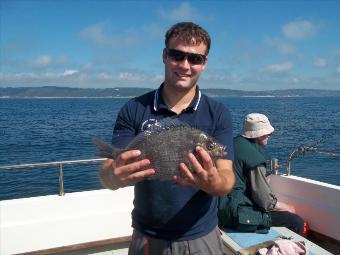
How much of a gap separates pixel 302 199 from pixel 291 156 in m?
0.85

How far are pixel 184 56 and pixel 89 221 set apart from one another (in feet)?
13.8

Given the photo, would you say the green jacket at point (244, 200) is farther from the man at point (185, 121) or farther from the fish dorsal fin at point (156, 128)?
the fish dorsal fin at point (156, 128)

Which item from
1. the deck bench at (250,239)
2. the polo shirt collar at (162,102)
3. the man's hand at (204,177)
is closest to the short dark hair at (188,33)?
the polo shirt collar at (162,102)

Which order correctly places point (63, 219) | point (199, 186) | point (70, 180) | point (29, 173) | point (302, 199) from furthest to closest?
point (29, 173) < point (70, 180) < point (302, 199) < point (63, 219) < point (199, 186)

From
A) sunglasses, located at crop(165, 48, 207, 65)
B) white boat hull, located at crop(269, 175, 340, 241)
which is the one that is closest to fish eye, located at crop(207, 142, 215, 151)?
sunglasses, located at crop(165, 48, 207, 65)

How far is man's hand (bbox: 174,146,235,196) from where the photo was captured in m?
2.72

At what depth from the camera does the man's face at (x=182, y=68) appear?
9.95ft

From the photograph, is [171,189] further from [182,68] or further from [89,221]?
[89,221]

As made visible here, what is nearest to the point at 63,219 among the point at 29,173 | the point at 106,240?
the point at 106,240

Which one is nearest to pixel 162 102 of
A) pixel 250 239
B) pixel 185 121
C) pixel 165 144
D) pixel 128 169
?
pixel 185 121

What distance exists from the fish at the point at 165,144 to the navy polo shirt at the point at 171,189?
12 centimetres

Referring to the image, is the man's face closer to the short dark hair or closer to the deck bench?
the short dark hair

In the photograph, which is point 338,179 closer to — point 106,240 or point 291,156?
point 291,156

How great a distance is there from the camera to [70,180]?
2361 centimetres
